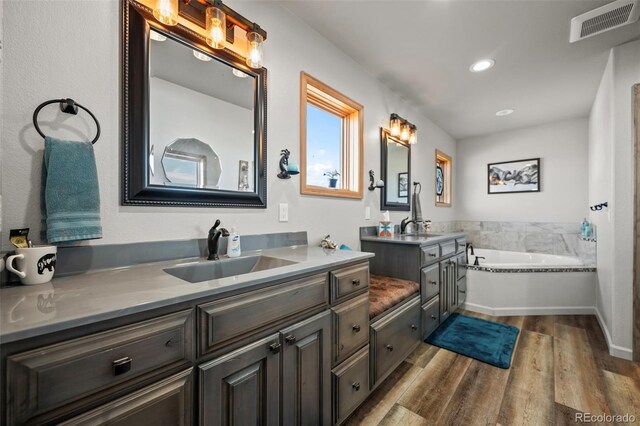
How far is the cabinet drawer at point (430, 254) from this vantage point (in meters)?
2.23

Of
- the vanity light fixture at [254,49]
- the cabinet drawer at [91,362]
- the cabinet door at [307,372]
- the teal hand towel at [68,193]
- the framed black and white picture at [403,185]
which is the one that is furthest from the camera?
the framed black and white picture at [403,185]

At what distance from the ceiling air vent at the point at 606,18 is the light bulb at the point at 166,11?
2601 mm

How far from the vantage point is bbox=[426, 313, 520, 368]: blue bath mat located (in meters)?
2.16

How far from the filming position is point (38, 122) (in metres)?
0.97

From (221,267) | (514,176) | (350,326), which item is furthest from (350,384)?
(514,176)

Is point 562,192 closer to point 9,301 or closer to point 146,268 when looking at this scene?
point 146,268

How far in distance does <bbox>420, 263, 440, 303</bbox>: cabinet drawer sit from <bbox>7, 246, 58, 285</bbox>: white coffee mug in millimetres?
2218

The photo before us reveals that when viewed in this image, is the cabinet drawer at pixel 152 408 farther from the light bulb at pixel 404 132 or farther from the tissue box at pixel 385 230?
the light bulb at pixel 404 132

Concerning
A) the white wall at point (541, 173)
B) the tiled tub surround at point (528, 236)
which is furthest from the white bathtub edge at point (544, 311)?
the white wall at point (541, 173)

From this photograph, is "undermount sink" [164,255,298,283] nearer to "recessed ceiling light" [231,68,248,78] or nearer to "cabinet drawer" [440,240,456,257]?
"recessed ceiling light" [231,68,248,78]

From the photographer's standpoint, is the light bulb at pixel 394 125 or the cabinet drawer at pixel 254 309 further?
the light bulb at pixel 394 125

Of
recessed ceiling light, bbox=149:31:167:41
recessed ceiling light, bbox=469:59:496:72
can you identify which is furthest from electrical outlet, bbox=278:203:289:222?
recessed ceiling light, bbox=469:59:496:72

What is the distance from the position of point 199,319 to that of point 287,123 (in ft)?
4.58

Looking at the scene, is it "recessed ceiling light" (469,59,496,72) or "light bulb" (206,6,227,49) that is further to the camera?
"recessed ceiling light" (469,59,496,72)
